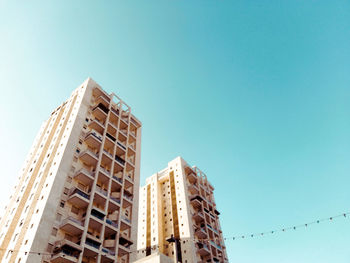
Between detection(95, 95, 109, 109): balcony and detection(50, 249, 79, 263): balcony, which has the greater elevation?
detection(95, 95, 109, 109): balcony

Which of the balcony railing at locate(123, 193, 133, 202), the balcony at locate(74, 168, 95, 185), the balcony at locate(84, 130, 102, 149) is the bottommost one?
the balcony at locate(74, 168, 95, 185)

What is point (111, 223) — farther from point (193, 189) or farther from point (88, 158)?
point (193, 189)

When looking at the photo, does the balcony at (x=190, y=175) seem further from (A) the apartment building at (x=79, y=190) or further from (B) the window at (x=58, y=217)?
(B) the window at (x=58, y=217)

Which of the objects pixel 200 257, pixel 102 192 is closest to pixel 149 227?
pixel 200 257

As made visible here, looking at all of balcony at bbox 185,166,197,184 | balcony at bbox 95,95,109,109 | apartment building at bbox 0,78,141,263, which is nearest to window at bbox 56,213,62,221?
apartment building at bbox 0,78,141,263

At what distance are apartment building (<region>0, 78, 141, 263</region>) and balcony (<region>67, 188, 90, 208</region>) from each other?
0.12 m

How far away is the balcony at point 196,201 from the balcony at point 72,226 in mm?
34656

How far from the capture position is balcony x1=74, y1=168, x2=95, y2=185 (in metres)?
37.4

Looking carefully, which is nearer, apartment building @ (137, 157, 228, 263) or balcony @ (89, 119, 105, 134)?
balcony @ (89, 119, 105, 134)

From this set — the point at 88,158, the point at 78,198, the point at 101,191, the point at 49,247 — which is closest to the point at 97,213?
the point at 78,198

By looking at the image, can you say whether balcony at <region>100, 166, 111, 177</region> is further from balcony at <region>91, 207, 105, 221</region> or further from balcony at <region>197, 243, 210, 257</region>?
balcony at <region>197, 243, 210, 257</region>

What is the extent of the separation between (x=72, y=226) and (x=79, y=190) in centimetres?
478

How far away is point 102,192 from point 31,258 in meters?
12.7

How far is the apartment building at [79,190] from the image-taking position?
3095 cm
